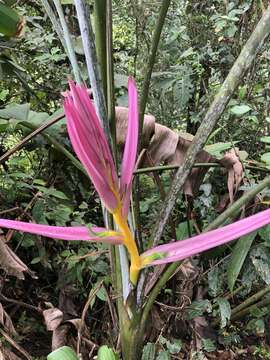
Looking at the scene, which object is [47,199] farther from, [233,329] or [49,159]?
[233,329]

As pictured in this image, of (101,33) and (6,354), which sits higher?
(101,33)

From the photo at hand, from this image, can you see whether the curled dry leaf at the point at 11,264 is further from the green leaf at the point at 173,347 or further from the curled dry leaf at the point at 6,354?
the green leaf at the point at 173,347

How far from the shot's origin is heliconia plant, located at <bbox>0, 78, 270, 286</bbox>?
56cm

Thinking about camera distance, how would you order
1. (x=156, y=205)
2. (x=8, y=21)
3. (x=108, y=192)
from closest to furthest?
1. (x=108, y=192)
2. (x=8, y=21)
3. (x=156, y=205)

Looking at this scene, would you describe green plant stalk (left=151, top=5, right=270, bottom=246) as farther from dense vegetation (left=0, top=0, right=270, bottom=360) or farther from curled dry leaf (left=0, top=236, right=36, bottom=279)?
curled dry leaf (left=0, top=236, right=36, bottom=279)

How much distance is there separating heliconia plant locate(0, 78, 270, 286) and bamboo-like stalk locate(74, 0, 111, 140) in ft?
0.39

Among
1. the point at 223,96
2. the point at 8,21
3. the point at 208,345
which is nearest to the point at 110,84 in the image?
the point at 223,96

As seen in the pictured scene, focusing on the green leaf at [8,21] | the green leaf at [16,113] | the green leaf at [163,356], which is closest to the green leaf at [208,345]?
the green leaf at [163,356]

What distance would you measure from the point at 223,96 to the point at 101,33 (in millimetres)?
236

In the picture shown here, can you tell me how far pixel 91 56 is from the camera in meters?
0.74

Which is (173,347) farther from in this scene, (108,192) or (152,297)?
(108,192)

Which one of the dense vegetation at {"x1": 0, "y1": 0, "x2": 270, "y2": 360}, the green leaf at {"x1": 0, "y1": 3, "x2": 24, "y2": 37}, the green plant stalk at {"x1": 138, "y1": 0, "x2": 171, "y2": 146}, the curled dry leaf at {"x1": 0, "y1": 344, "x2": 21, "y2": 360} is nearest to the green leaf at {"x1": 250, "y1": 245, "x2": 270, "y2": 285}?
the dense vegetation at {"x1": 0, "y1": 0, "x2": 270, "y2": 360}

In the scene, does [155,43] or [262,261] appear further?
[262,261]

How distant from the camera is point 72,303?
3.70 feet
